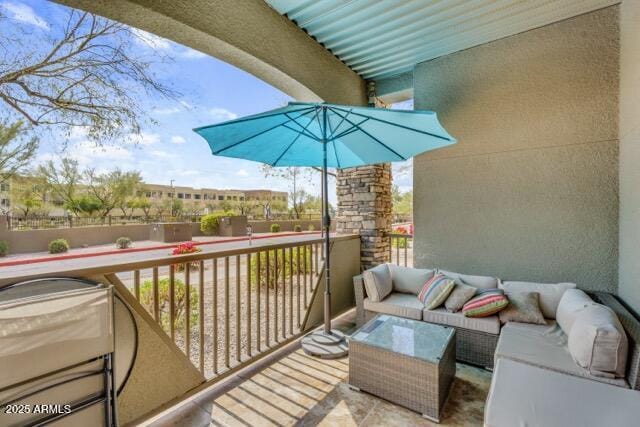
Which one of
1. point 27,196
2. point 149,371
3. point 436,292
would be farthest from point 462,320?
point 27,196

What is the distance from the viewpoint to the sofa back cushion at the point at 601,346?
1.66 meters

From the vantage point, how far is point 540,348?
2.06 m

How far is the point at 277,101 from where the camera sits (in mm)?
9086

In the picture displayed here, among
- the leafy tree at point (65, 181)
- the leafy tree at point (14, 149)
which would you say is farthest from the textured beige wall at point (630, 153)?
the leafy tree at point (65, 181)

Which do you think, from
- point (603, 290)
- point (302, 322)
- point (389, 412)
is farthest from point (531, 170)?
point (302, 322)

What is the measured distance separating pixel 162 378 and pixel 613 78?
16.3 feet

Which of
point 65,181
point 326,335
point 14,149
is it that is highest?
Answer: point 65,181

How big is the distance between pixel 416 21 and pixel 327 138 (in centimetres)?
165

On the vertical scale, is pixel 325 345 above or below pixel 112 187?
below

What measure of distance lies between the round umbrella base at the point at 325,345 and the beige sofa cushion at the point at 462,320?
0.91 metres

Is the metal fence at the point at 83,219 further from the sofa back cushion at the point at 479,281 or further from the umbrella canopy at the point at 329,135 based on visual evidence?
the sofa back cushion at the point at 479,281

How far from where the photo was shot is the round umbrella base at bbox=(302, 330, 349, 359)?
9.22ft

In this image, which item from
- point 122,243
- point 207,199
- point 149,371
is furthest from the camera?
point 207,199

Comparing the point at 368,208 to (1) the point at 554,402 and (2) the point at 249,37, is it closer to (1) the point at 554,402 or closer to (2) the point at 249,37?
(2) the point at 249,37
